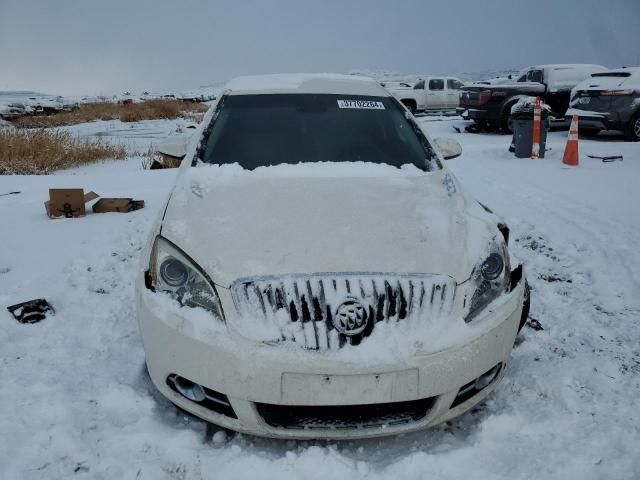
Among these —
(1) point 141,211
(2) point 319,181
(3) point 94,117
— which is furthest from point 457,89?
(2) point 319,181

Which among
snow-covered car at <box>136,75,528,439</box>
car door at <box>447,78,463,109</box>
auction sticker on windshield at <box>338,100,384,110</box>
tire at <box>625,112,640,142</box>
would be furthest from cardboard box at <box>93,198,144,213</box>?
car door at <box>447,78,463,109</box>

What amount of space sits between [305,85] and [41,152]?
811 centimetres

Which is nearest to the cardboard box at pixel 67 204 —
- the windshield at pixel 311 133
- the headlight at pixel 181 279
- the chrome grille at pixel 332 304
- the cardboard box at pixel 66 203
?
the cardboard box at pixel 66 203

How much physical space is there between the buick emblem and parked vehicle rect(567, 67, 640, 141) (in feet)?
36.9

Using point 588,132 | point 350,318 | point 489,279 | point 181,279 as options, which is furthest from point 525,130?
point 181,279

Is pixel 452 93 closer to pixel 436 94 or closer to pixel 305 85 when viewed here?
pixel 436 94

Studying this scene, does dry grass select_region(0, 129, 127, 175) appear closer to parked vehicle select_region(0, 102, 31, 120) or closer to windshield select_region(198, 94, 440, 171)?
windshield select_region(198, 94, 440, 171)

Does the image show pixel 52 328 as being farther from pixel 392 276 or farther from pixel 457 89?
pixel 457 89

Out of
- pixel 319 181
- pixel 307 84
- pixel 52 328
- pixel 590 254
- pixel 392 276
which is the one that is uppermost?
pixel 307 84

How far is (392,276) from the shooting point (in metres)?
1.92

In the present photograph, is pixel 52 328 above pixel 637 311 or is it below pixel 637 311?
above

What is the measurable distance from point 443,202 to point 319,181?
0.66m

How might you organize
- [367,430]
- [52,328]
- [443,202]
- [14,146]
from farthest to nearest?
[14,146] < [52,328] < [443,202] < [367,430]

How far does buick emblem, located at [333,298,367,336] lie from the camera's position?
1820mm
